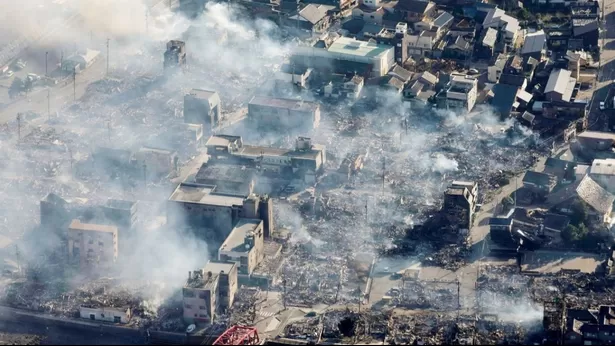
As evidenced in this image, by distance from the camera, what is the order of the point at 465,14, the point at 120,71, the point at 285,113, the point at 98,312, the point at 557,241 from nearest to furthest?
1. the point at 98,312
2. the point at 557,241
3. the point at 285,113
4. the point at 120,71
5. the point at 465,14

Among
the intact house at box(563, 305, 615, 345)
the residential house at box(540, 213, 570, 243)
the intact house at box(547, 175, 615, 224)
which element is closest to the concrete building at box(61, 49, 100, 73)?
the intact house at box(547, 175, 615, 224)

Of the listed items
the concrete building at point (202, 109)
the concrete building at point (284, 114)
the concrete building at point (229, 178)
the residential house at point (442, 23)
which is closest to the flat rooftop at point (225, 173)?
the concrete building at point (229, 178)

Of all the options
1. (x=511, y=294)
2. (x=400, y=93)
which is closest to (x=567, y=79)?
(x=400, y=93)

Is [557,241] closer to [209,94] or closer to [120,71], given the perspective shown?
[209,94]

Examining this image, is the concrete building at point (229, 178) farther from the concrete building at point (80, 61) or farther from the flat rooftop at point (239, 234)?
the concrete building at point (80, 61)

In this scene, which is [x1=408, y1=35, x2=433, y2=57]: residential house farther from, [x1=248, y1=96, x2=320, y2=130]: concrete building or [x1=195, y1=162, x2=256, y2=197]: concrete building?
[x1=195, y1=162, x2=256, y2=197]: concrete building

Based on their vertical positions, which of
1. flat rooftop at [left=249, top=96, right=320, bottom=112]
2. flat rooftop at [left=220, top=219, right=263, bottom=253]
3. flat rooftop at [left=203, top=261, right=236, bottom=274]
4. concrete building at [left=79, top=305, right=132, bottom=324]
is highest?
flat rooftop at [left=249, top=96, right=320, bottom=112]
